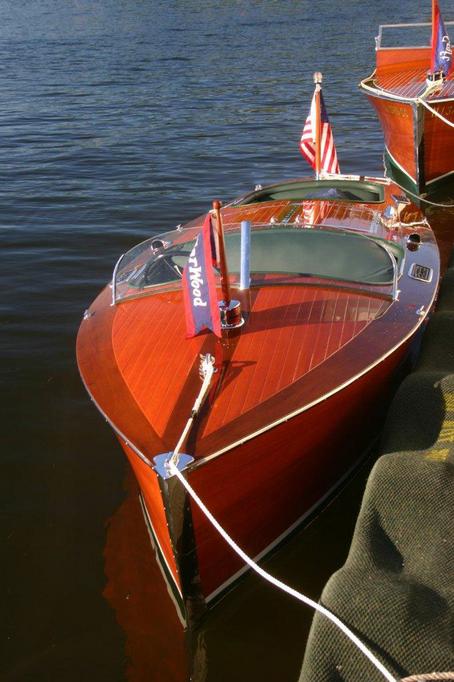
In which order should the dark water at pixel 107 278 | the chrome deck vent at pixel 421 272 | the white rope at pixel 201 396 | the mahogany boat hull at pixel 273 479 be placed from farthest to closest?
the chrome deck vent at pixel 421 272
the dark water at pixel 107 278
the mahogany boat hull at pixel 273 479
the white rope at pixel 201 396

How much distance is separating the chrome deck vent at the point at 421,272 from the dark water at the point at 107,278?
206 cm

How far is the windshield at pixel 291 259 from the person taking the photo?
17.9 ft

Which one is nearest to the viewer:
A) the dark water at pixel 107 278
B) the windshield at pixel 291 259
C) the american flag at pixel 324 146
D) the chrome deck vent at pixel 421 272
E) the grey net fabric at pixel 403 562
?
the grey net fabric at pixel 403 562

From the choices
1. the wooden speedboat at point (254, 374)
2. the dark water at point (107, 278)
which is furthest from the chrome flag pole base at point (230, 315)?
the dark water at point (107, 278)

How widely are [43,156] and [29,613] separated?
12.6 meters

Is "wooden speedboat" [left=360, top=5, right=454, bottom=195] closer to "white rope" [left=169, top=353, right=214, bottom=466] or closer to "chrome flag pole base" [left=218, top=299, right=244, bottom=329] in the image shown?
"chrome flag pole base" [left=218, top=299, right=244, bottom=329]

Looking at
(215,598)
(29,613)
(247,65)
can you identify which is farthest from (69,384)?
(247,65)

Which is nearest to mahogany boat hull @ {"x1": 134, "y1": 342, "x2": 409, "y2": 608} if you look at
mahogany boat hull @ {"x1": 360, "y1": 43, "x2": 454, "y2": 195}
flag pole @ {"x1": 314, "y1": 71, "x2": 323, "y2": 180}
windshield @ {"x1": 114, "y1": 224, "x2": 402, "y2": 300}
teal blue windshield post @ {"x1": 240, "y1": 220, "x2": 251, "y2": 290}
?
windshield @ {"x1": 114, "y1": 224, "x2": 402, "y2": 300}

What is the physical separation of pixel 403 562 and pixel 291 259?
9.28 ft

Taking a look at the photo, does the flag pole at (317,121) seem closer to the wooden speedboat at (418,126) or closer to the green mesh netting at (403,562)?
the wooden speedboat at (418,126)

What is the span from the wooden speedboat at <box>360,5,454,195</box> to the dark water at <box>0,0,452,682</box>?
126 cm

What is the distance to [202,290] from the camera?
4.29 meters

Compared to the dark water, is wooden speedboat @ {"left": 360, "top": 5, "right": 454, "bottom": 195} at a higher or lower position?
higher

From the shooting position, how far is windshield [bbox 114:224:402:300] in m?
5.45
